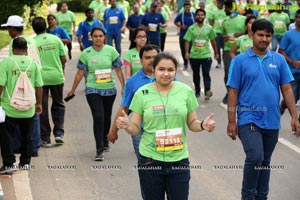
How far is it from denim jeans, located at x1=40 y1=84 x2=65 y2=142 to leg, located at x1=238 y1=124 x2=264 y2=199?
4.60 meters

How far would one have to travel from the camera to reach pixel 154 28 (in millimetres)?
21594

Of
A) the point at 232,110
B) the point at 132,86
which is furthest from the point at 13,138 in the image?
the point at 232,110

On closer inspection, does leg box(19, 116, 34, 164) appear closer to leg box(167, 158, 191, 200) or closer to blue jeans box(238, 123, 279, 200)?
blue jeans box(238, 123, 279, 200)

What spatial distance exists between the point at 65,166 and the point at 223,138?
2830mm

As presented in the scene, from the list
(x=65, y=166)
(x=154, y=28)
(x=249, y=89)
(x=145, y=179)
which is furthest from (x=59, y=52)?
(x=154, y=28)

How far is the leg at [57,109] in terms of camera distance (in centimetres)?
1216

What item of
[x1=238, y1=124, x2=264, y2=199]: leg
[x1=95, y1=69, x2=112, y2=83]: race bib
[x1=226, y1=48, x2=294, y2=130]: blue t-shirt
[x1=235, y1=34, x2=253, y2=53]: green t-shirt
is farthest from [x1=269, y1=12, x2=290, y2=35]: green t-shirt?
[x1=238, y1=124, x2=264, y2=199]: leg

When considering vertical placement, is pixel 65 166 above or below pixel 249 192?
below

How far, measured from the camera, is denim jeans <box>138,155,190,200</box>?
264 inches

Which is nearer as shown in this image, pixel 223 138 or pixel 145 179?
pixel 145 179

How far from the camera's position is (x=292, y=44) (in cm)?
1249

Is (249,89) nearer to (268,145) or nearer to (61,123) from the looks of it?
(268,145)

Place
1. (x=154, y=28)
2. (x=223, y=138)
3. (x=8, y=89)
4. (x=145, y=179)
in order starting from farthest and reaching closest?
(x=154, y=28) < (x=223, y=138) < (x=8, y=89) < (x=145, y=179)

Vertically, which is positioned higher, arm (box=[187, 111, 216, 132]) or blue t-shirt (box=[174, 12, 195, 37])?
arm (box=[187, 111, 216, 132])
